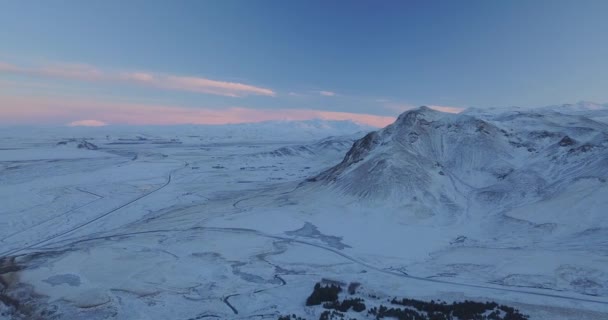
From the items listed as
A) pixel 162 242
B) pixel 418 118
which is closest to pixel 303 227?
pixel 162 242

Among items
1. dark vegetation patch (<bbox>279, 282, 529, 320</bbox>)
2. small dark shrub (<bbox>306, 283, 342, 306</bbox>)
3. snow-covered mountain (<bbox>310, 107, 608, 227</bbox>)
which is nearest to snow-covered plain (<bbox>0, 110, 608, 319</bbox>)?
snow-covered mountain (<bbox>310, 107, 608, 227</bbox>)

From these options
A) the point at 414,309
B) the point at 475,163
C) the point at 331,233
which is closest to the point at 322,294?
the point at 414,309

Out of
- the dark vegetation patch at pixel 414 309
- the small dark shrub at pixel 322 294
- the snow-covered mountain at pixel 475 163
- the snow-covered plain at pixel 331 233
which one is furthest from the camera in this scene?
the snow-covered mountain at pixel 475 163

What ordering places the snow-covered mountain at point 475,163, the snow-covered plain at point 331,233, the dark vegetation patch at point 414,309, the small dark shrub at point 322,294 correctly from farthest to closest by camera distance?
the snow-covered mountain at point 475,163, the snow-covered plain at point 331,233, the small dark shrub at point 322,294, the dark vegetation patch at point 414,309

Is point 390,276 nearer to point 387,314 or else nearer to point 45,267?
point 387,314

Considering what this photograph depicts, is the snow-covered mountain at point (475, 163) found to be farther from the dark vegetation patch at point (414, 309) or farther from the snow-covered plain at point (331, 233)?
the dark vegetation patch at point (414, 309)

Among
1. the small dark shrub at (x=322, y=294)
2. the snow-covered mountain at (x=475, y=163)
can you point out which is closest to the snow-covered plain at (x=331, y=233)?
the snow-covered mountain at (x=475, y=163)
